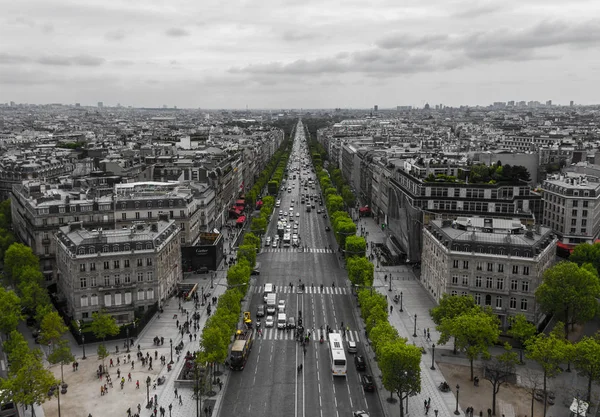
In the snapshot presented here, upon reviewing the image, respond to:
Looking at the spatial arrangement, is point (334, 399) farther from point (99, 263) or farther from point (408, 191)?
point (408, 191)

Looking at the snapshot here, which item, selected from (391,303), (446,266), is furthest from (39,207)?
(446,266)

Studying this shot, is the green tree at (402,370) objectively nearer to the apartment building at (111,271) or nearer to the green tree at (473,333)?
the green tree at (473,333)

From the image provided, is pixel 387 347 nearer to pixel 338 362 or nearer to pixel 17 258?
pixel 338 362

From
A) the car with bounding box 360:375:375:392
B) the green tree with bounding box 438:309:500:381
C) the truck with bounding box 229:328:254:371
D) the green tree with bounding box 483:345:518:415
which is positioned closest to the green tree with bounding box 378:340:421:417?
the car with bounding box 360:375:375:392

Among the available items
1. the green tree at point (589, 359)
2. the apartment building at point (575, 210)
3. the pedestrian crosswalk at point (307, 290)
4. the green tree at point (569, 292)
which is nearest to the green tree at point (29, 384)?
the pedestrian crosswalk at point (307, 290)

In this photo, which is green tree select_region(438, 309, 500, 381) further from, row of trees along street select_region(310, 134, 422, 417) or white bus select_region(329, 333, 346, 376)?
white bus select_region(329, 333, 346, 376)

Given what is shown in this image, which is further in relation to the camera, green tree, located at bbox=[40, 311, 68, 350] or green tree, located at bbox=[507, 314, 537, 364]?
green tree, located at bbox=[507, 314, 537, 364]
